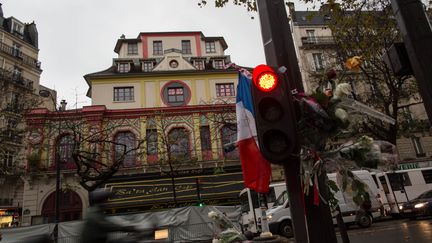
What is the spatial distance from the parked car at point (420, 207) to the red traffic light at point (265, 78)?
60.5 feet

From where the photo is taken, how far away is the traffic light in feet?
7.95

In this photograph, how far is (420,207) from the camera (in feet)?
56.5

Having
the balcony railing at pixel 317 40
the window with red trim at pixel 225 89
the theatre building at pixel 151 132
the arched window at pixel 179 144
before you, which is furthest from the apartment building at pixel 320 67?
the arched window at pixel 179 144

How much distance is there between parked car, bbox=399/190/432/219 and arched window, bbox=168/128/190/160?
578 inches

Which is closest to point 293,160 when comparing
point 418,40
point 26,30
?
point 418,40

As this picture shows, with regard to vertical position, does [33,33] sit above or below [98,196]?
above

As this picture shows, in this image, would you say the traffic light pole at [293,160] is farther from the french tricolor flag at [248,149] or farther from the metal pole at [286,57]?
the french tricolor flag at [248,149]

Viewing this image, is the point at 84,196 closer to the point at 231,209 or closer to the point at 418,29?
the point at 231,209

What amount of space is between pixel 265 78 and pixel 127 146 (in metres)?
24.4

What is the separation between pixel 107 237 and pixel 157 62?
29238 mm

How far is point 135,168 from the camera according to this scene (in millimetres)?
24828

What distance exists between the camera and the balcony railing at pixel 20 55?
36156 millimetres

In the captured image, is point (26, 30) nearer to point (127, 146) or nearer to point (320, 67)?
point (127, 146)

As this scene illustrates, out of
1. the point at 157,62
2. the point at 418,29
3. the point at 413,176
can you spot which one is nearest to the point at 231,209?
the point at 413,176
